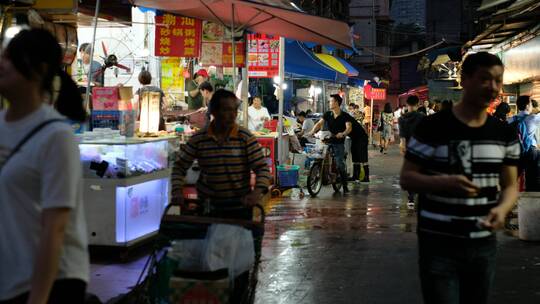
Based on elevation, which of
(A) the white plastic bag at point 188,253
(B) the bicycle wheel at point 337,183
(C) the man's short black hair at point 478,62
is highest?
(C) the man's short black hair at point 478,62

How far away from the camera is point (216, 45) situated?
12.5 meters

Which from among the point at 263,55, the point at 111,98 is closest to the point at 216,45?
the point at 263,55

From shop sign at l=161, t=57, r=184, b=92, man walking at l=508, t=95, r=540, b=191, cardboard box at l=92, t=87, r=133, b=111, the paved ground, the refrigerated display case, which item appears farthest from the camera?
shop sign at l=161, t=57, r=184, b=92

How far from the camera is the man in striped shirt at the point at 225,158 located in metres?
5.61

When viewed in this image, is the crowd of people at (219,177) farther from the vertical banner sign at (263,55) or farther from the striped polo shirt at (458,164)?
the vertical banner sign at (263,55)

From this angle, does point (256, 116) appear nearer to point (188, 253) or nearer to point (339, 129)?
point (339, 129)

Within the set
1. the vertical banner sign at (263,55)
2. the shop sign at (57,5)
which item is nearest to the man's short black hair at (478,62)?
the shop sign at (57,5)

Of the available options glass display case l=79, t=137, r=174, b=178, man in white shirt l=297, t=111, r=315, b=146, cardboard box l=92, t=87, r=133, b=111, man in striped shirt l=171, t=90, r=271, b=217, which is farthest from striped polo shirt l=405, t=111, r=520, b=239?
man in white shirt l=297, t=111, r=315, b=146

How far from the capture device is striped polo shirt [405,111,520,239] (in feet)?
11.8

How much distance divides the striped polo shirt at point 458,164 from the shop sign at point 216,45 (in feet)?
29.7

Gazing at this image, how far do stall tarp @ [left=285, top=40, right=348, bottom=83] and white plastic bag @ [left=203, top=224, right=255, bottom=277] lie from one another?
12.8 metres

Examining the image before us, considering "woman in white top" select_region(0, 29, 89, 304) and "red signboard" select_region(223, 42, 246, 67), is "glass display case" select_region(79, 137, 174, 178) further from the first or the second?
"woman in white top" select_region(0, 29, 89, 304)

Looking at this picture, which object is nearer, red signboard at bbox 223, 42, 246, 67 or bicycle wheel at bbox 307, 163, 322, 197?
red signboard at bbox 223, 42, 246, 67

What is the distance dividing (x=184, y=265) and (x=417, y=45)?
61.8 meters
